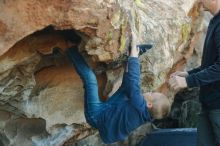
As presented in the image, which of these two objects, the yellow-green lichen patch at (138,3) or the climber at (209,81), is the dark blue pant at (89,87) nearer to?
the climber at (209,81)

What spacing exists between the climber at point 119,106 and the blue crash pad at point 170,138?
170cm

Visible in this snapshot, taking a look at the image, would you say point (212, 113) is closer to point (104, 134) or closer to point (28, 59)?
point (104, 134)

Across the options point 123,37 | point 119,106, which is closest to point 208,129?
point 119,106

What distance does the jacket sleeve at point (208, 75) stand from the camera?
2986 millimetres

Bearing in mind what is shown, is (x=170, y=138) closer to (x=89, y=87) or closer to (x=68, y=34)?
(x=89, y=87)

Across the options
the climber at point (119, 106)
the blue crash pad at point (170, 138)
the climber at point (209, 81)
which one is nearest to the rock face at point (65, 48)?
the climber at point (119, 106)

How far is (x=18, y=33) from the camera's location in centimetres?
285

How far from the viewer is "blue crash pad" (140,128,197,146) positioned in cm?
502

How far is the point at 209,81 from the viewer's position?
9.86 ft

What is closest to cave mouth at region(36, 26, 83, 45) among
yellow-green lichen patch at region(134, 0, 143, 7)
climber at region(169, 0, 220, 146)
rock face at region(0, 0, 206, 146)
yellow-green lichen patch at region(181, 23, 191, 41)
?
rock face at region(0, 0, 206, 146)

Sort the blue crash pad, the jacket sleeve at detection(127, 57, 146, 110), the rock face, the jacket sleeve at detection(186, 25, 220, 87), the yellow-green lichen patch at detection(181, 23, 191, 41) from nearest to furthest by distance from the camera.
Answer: the rock face → the jacket sleeve at detection(186, 25, 220, 87) → the jacket sleeve at detection(127, 57, 146, 110) → the yellow-green lichen patch at detection(181, 23, 191, 41) → the blue crash pad

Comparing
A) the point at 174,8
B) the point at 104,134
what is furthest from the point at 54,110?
the point at 174,8

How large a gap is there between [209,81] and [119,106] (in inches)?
25.4

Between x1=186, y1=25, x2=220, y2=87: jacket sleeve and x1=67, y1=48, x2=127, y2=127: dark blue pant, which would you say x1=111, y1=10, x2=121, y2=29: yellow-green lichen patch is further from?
x1=186, y1=25, x2=220, y2=87: jacket sleeve
